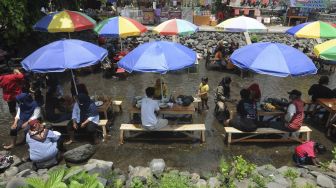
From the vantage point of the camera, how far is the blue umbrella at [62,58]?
7.92 meters

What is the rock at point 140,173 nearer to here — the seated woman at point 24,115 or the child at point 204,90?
the seated woman at point 24,115

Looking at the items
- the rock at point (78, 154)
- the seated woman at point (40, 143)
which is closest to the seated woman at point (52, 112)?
the rock at point (78, 154)

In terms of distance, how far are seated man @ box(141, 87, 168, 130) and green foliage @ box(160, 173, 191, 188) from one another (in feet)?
6.23

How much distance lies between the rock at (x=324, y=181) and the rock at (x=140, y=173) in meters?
3.59

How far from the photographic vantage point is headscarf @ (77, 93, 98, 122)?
7.98m

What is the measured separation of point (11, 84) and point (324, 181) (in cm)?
937

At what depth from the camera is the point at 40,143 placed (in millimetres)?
6945

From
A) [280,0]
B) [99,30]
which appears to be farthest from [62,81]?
[280,0]

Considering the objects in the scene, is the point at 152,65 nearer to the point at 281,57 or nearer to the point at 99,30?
the point at 281,57

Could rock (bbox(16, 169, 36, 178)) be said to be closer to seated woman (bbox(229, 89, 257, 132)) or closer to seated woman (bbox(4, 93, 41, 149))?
seated woman (bbox(4, 93, 41, 149))

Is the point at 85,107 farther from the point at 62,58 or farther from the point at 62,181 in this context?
the point at 62,181

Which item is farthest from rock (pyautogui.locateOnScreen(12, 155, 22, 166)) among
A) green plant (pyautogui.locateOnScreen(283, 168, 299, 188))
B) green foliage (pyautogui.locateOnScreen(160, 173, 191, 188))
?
green plant (pyautogui.locateOnScreen(283, 168, 299, 188))

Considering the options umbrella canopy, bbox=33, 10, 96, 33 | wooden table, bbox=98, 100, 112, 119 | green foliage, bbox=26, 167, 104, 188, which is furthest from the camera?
umbrella canopy, bbox=33, 10, 96, 33

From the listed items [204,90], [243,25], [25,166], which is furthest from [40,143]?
[243,25]
